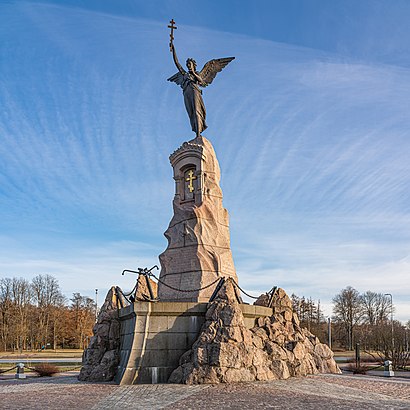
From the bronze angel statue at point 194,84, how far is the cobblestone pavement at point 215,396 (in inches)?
440

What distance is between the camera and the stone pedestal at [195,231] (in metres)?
18.2

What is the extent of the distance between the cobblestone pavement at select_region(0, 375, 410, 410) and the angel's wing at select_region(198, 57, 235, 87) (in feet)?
42.9

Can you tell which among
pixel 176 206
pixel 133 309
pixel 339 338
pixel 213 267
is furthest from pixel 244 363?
pixel 339 338

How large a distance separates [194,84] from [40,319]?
51311 mm

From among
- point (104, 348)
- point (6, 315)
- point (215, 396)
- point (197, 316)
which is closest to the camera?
point (215, 396)

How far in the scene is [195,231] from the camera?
1877cm

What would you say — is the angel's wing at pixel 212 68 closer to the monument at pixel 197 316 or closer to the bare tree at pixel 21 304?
the monument at pixel 197 316

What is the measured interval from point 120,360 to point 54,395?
11.0ft

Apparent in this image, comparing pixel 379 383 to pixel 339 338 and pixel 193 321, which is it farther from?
pixel 339 338

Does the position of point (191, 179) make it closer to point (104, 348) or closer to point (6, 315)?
point (104, 348)

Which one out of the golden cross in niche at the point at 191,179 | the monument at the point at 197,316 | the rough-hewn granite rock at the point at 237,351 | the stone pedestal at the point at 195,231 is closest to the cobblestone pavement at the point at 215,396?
the rough-hewn granite rock at the point at 237,351

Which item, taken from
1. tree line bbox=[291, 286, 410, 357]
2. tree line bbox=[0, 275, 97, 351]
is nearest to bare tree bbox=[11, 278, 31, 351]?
tree line bbox=[0, 275, 97, 351]

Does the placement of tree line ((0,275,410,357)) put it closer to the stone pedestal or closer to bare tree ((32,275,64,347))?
bare tree ((32,275,64,347))

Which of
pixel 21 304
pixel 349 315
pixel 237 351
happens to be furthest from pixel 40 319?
pixel 237 351
